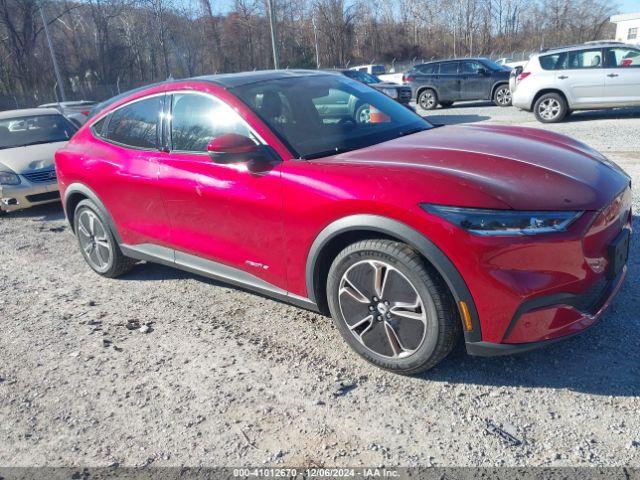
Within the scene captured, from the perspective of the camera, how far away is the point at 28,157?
291 inches

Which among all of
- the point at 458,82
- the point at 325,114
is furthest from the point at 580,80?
the point at 325,114

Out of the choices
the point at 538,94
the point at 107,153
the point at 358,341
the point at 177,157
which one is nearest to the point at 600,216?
the point at 358,341

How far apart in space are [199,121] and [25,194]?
4.73m

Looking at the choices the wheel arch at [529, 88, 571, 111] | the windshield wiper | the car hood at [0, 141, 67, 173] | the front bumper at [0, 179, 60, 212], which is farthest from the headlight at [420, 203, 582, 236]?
the wheel arch at [529, 88, 571, 111]

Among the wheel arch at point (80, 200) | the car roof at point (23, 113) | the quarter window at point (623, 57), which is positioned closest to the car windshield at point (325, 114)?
the wheel arch at point (80, 200)

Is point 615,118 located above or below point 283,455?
above

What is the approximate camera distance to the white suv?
1082 cm

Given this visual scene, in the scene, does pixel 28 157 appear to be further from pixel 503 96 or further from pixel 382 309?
pixel 503 96

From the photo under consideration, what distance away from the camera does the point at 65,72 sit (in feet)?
153

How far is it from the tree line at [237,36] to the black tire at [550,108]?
33515 mm

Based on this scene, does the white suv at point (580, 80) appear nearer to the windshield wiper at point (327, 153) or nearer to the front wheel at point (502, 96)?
the front wheel at point (502, 96)

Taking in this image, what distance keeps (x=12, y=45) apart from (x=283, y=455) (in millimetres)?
50476

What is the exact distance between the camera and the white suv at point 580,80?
10820 millimetres

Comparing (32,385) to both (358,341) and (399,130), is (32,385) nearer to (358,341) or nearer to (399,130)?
(358,341)
